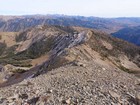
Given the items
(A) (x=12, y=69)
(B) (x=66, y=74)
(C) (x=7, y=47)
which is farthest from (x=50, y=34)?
(B) (x=66, y=74)

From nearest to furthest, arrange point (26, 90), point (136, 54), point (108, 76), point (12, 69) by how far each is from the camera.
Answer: point (26, 90) → point (108, 76) → point (12, 69) → point (136, 54)

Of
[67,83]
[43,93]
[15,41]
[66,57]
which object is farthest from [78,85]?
[15,41]

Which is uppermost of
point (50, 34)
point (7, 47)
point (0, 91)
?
point (0, 91)

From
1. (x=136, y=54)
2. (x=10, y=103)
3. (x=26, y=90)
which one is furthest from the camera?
(x=136, y=54)

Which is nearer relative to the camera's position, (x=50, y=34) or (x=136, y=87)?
(x=136, y=87)

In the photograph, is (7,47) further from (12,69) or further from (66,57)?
(66,57)

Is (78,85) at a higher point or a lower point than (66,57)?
higher
